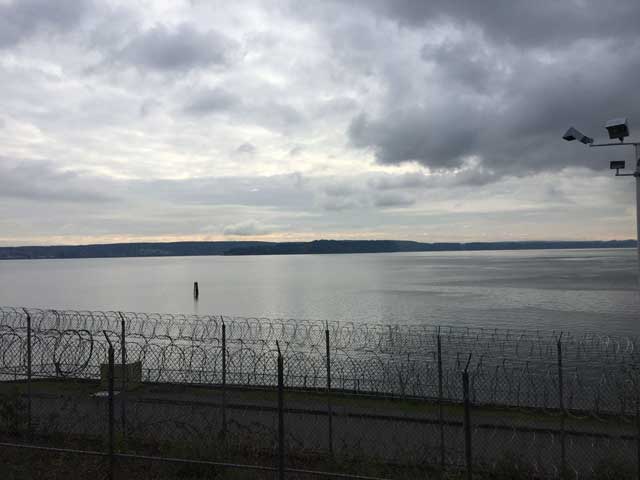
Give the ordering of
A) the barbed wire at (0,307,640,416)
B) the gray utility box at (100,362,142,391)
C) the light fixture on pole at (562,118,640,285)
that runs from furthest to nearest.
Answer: the gray utility box at (100,362,142,391), the barbed wire at (0,307,640,416), the light fixture on pole at (562,118,640,285)

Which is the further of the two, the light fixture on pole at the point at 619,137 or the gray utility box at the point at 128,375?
the gray utility box at the point at 128,375

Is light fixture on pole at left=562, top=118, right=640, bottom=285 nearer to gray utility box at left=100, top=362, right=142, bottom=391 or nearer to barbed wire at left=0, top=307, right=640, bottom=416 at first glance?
barbed wire at left=0, top=307, right=640, bottom=416

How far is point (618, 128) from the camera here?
11.1 metres

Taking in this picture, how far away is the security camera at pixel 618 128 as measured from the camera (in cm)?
1094

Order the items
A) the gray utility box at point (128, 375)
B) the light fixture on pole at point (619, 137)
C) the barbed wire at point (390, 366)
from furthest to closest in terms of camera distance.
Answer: the gray utility box at point (128, 375) → the barbed wire at point (390, 366) → the light fixture on pole at point (619, 137)

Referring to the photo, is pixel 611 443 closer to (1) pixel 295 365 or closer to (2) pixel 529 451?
(2) pixel 529 451

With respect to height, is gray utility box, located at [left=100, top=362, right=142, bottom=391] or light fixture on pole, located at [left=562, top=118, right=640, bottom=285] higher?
light fixture on pole, located at [left=562, top=118, right=640, bottom=285]

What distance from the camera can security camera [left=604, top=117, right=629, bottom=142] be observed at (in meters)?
10.9

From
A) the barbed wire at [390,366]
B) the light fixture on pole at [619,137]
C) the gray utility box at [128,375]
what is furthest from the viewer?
the gray utility box at [128,375]

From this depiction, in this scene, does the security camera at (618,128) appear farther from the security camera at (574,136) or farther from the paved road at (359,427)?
the paved road at (359,427)

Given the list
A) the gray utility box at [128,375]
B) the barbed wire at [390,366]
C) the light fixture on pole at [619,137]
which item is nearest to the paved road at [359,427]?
the gray utility box at [128,375]

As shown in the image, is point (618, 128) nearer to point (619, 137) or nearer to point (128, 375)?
point (619, 137)

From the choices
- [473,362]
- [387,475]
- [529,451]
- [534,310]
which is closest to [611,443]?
[529,451]

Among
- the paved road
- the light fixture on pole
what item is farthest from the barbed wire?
the light fixture on pole
